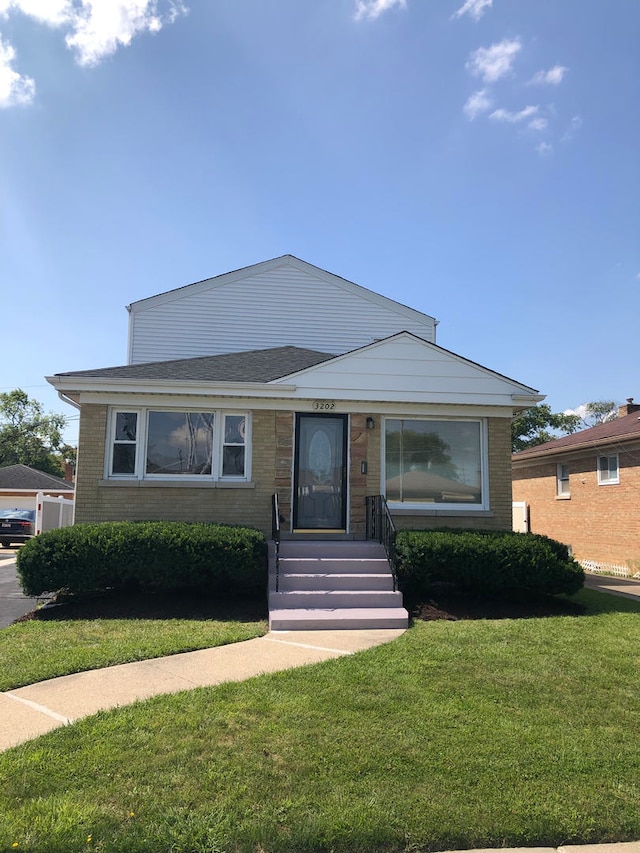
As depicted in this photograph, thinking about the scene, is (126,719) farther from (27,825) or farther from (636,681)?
(636,681)

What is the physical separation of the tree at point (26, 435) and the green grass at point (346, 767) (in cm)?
5796

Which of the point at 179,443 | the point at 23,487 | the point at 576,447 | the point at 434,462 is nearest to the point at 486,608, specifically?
the point at 434,462

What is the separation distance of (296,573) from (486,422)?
15.8 ft

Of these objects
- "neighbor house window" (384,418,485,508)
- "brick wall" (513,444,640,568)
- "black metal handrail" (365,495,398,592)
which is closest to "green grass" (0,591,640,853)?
→ "black metal handrail" (365,495,398,592)

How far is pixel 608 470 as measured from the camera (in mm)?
17922

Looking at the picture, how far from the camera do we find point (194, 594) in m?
9.12

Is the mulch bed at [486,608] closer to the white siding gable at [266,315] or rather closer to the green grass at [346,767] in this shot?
the green grass at [346,767]

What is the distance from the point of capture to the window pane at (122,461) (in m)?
10.8

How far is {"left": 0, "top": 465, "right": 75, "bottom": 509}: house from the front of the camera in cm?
3378

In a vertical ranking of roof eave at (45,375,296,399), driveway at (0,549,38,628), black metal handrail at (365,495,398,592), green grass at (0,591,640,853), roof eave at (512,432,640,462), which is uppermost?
roof eave at (45,375,296,399)

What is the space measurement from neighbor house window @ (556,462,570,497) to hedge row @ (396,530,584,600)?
12.2 m

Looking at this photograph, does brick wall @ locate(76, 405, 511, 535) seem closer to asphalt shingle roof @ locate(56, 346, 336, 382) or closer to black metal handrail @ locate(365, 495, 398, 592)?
black metal handrail @ locate(365, 495, 398, 592)

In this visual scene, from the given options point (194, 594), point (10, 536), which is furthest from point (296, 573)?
point (10, 536)

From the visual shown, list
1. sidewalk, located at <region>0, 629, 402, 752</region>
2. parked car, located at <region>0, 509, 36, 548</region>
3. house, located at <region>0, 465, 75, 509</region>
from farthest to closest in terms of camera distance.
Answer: house, located at <region>0, 465, 75, 509</region> < parked car, located at <region>0, 509, 36, 548</region> < sidewalk, located at <region>0, 629, 402, 752</region>
